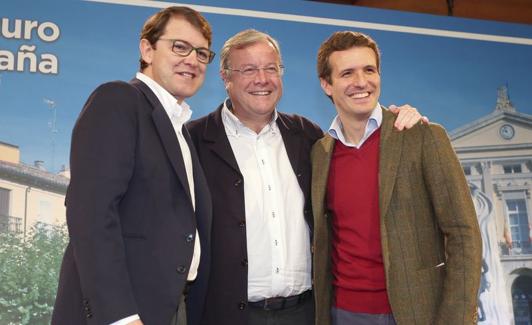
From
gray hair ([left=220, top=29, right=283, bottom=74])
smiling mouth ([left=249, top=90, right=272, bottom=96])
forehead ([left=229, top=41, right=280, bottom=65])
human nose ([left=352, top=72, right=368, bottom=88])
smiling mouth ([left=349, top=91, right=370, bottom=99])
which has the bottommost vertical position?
smiling mouth ([left=349, top=91, right=370, bottom=99])

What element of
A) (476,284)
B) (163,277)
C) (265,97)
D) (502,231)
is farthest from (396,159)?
(502,231)

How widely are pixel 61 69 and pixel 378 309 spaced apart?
7.14 ft

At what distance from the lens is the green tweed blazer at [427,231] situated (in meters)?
1.86

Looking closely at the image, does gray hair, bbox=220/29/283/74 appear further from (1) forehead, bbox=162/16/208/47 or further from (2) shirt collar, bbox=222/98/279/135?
(1) forehead, bbox=162/16/208/47

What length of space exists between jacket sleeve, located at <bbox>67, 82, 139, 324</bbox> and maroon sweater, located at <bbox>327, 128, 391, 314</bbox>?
0.87 m

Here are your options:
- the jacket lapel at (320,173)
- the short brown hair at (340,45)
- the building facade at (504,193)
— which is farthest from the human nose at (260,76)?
the building facade at (504,193)

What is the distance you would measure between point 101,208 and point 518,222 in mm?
3295

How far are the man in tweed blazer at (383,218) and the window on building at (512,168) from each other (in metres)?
2.12

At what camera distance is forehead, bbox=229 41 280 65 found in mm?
2459

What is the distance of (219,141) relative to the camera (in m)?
2.32

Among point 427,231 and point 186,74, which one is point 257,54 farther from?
point 427,231

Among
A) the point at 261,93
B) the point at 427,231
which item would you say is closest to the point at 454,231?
the point at 427,231

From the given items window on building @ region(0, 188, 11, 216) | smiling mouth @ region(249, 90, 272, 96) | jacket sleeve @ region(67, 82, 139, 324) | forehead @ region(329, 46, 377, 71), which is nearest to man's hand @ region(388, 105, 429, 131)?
forehead @ region(329, 46, 377, 71)

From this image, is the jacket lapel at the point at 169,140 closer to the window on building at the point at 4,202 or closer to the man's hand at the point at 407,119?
the man's hand at the point at 407,119
